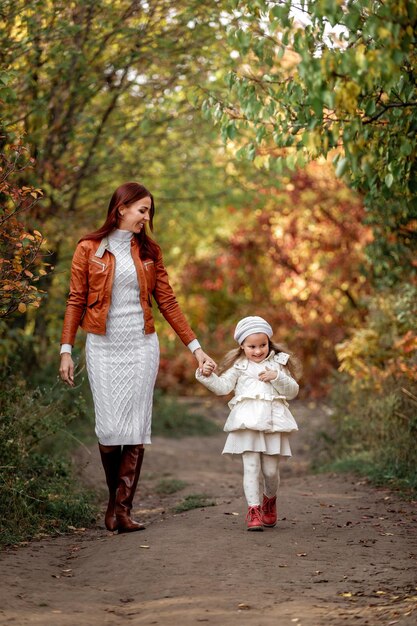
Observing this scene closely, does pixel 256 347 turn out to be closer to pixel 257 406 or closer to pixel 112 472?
pixel 257 406

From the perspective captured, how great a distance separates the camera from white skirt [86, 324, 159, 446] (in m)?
6.39

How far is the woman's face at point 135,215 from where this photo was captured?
6.44 m

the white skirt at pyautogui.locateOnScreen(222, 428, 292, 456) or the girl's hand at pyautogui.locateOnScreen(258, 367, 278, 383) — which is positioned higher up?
the girl's hand at pyautogui.locateOnScreen(258, 367, 278, 383)

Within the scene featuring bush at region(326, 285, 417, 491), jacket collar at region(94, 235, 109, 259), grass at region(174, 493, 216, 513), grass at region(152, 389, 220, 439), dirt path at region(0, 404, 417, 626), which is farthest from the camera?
grass at region(152, 389, 220, 439)

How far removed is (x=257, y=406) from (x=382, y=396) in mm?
3880

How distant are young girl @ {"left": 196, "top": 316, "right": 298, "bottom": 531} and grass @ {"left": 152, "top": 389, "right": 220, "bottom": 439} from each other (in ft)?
24.2

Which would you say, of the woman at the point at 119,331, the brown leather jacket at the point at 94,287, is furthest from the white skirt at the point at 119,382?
the brown leather jacket at the point at 94,287

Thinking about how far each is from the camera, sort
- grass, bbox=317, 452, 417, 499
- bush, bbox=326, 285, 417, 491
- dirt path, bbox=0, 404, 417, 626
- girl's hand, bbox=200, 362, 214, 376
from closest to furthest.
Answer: dirt path, bbox=0, 404, 417, 626
girl's hand, bbox=200, 362, 214, 376
grass, bbox=317, 452, 417, 499
bush, bbox=326, 285, 417, 491

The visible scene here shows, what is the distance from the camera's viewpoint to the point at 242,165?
44.7 feet

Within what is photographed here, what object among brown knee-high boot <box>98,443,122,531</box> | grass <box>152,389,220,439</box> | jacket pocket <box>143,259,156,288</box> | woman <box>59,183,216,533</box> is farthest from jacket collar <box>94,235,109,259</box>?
grass <box>152,389,220,439</box>

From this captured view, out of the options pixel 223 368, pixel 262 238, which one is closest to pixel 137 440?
pixel 223 368

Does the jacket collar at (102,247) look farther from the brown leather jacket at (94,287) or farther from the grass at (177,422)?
the grass at (177,422)

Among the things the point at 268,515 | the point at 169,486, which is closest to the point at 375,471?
the point at 169,486

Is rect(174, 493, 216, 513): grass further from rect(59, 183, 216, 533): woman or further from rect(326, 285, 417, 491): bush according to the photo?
rect(326, 285, 417, 491): bush
